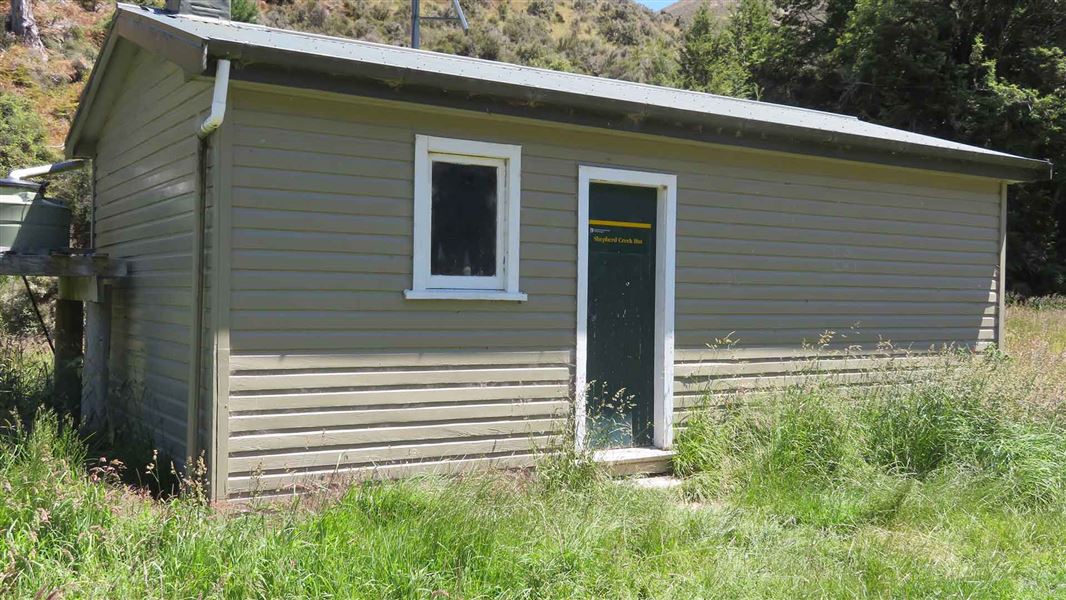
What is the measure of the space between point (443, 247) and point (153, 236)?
2.31 m

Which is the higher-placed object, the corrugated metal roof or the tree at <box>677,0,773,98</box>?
the tree at <box>677,0,773,98</box>

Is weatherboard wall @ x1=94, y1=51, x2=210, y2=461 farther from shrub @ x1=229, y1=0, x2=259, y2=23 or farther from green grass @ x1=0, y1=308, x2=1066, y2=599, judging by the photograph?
shrub @ x1=229, y1=0, x2=259, y2=23

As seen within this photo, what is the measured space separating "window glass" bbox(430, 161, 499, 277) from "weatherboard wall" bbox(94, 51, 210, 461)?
63.6 inches

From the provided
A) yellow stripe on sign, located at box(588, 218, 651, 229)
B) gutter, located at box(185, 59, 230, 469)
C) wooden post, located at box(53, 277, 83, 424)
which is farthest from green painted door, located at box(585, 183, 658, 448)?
wooden post, located at box(53, 277, 83, 424)

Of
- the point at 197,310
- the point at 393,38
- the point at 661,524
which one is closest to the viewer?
the point at 661,524

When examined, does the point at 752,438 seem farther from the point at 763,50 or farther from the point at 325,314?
the point at 763,50

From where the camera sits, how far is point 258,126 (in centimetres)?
531

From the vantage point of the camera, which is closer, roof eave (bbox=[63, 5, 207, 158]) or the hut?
roof eave (bbox=[63, 5, 207, 158])

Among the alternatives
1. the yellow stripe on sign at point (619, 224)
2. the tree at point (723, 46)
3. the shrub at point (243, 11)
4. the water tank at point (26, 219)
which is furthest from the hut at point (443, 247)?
the tree at point (723, 46)

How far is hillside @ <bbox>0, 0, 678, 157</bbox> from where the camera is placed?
2197 centimetres

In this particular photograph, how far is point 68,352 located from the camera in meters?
7.80

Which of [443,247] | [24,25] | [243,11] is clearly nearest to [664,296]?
[443,247]

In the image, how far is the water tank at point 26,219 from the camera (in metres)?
6.65

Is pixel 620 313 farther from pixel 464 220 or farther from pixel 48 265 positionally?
pixel 48 265
